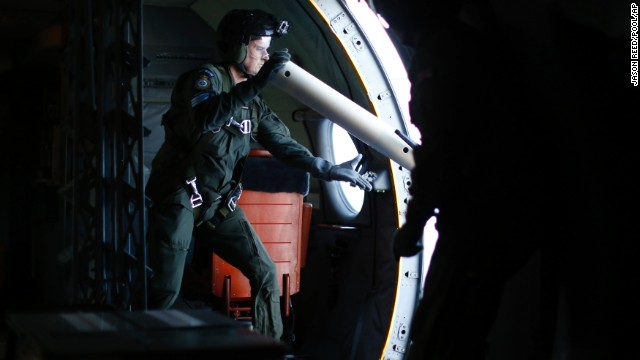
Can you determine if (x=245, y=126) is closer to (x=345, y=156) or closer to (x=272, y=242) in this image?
(x=272, y=242)

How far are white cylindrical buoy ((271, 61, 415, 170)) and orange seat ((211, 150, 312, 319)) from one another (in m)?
1.40

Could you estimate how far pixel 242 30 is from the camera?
6.33 metres

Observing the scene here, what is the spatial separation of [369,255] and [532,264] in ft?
11.0

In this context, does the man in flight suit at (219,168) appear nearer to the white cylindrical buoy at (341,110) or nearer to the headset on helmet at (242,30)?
the headset on helmet at (242,30)

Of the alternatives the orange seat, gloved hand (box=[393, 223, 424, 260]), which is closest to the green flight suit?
the orange seat

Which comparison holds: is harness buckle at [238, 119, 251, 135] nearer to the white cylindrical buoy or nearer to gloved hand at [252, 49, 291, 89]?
the white cylindrical buoy

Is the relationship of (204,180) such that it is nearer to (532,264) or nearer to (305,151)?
(305,151)

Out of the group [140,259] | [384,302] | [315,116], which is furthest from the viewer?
[315,116]

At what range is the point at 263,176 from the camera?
753cm

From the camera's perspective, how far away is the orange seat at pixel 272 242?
754 centimetres

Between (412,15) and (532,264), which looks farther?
(532,264)

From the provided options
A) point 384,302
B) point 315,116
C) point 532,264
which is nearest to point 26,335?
point 532,264

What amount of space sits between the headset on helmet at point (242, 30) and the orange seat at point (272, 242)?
136 cm

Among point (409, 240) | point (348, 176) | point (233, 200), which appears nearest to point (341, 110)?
point (348, 176)
